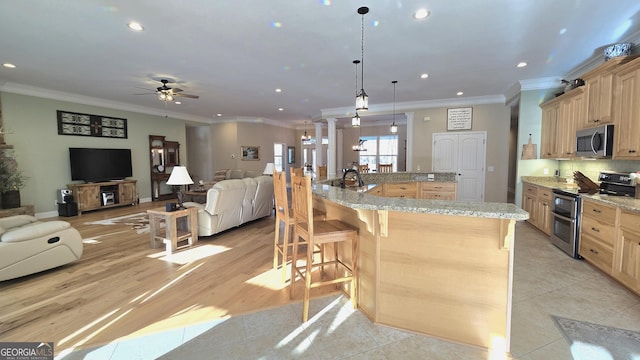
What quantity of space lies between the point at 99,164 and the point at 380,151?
30.2 ft

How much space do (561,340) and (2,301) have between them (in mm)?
4757

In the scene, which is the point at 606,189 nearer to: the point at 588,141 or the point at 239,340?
the point at 588,141

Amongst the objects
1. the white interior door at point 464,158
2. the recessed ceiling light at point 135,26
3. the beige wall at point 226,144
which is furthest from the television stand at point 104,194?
the white interior door at point 464,158

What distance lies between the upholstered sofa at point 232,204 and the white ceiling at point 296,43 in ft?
6.27

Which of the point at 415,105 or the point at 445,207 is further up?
the point at 415,105

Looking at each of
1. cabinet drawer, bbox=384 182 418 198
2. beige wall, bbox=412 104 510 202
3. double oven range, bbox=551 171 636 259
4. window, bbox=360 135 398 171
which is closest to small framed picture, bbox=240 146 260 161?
window, bbox=360 135 398 171

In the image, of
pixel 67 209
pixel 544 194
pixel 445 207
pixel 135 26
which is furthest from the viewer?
pixel 67 209

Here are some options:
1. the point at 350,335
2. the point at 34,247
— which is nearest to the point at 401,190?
the point at 350,335

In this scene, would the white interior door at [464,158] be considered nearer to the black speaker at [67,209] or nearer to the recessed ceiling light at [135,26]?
the recessed ceiling light at [135,26]

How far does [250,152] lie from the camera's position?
9.92 m

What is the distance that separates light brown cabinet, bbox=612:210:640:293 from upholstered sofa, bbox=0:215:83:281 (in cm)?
596

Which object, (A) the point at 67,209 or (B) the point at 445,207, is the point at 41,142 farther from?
(B) the point at 445,207

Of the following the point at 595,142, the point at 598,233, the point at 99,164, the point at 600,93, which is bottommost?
the point at 598,233

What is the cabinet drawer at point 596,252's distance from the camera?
9.36 ft
